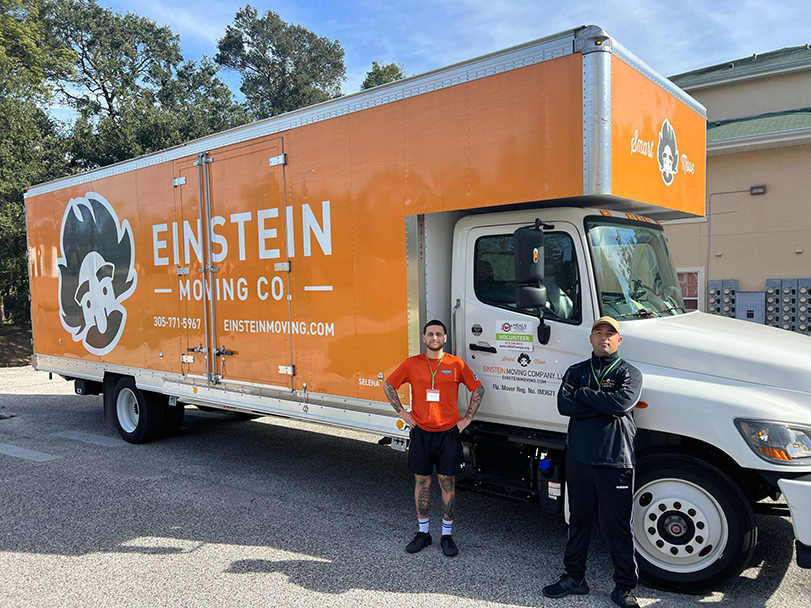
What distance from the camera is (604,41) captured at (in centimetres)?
377

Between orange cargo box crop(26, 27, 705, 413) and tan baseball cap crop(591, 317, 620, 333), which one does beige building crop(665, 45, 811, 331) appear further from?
tan baseball cap crop(591, 317, 620, 333)

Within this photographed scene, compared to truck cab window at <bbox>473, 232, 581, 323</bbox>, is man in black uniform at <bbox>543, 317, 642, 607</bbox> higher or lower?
lower

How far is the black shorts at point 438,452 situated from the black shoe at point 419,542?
509 millimetres

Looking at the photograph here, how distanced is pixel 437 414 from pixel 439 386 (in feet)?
0.71

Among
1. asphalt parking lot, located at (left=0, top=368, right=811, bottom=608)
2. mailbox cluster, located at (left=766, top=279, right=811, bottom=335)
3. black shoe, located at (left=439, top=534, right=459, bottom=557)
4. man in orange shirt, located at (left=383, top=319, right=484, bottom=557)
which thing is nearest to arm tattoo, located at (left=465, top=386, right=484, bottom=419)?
man in orange shirt, located at (left=383, top=319, right=484, bottom=557)

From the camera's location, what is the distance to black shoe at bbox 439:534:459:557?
4.37 m

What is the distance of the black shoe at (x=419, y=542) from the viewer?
4.44 metres

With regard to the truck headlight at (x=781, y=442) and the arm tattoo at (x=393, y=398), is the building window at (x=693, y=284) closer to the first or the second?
the truck headlight at (x=781, y=442)

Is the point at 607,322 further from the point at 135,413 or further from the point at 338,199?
the point at 135,413

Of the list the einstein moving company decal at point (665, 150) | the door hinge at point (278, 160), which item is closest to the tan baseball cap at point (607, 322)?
the einstein moving company decal at point (665, 150)

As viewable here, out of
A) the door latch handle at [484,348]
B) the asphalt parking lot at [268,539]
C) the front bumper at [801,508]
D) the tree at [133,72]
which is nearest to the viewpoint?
the front bumper at [801,508]

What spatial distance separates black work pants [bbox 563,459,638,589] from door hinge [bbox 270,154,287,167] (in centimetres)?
386

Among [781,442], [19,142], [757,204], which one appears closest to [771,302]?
[757,204]

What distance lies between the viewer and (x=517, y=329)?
174 inches
